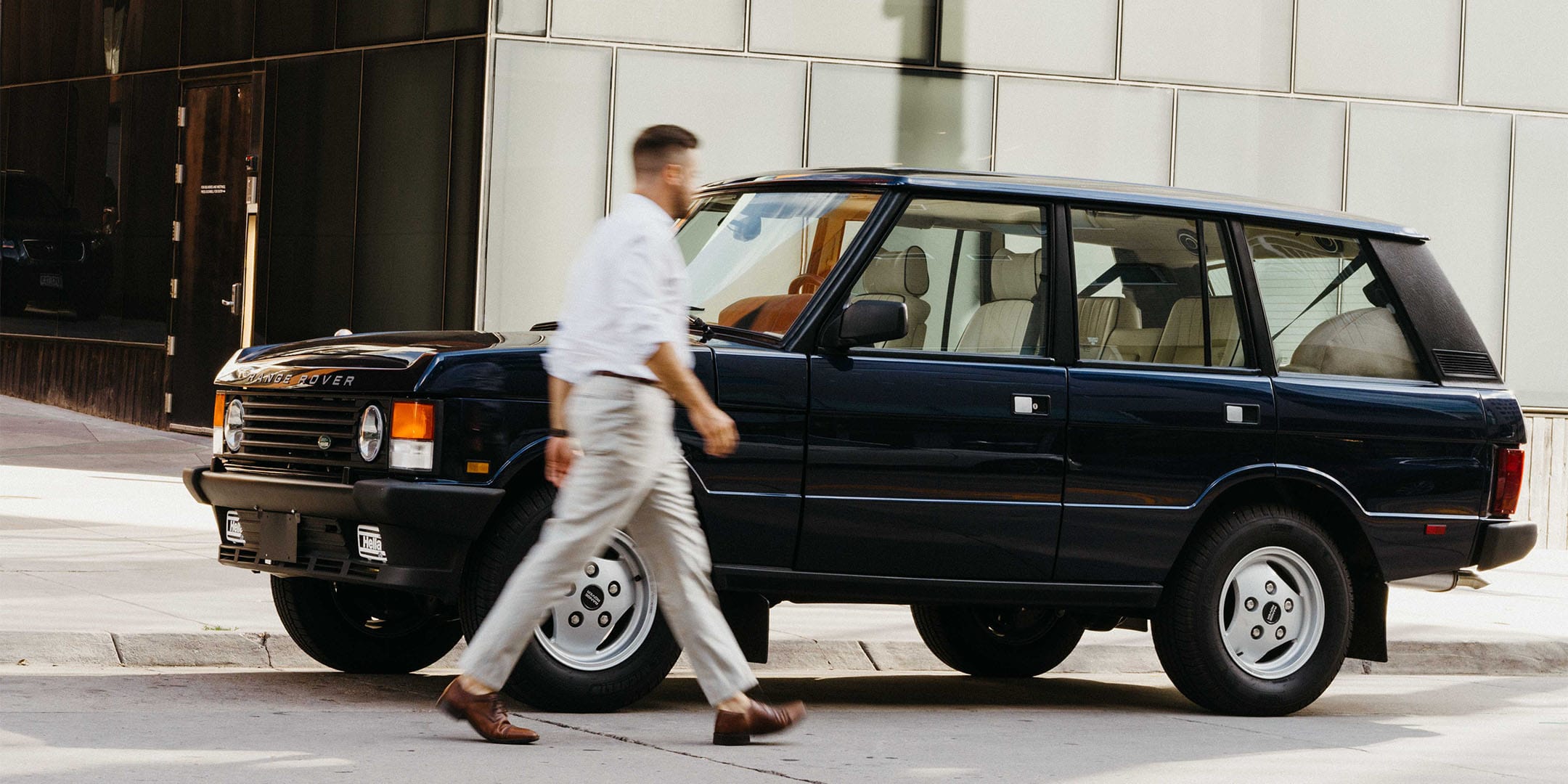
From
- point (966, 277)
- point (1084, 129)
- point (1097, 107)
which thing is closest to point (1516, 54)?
point (1097, 107)

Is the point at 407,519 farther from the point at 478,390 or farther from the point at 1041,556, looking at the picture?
the point at 1041,556

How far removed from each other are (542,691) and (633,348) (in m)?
1.39

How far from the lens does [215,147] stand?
722 inches

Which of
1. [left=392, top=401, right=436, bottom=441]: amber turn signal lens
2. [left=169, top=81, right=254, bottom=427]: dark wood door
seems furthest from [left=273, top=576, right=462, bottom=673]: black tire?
[left=169, top=81, right=254, bottom=427]: dark wood door

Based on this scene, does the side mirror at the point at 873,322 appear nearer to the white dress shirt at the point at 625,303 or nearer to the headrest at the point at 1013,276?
the headrest at the point at 1013,276

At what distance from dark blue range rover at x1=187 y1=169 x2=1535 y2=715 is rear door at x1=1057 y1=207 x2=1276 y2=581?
1 cm

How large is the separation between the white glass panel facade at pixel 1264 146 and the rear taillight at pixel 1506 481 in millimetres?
9311

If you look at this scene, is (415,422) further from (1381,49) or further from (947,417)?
(1381,49)

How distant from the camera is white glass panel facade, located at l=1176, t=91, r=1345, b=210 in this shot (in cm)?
1667

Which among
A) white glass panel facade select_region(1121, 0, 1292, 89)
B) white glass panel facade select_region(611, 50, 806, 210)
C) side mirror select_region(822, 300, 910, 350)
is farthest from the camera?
white glass panel facade select_region(1121, 0, 1292, 89)

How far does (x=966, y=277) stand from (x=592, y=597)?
1795 mm

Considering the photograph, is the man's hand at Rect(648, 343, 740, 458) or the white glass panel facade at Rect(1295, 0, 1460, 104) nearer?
the man's hand at Rect(648, 343, 740, 458)

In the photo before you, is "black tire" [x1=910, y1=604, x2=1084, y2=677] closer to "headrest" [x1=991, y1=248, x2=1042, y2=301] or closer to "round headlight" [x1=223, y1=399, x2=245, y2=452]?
"headrest" [x1=991, y1=248, x2=1042, y2=301]

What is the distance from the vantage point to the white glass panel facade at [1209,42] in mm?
16484
